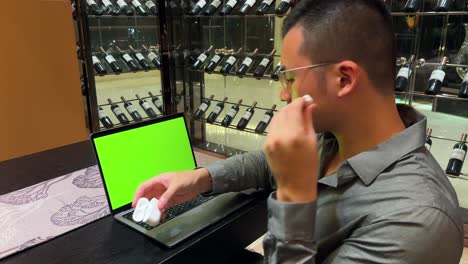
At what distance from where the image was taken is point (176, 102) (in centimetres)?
358

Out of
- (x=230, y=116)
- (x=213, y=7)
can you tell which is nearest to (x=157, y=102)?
(x=230, y=116)

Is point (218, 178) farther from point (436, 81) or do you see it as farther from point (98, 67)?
point (98, 67)

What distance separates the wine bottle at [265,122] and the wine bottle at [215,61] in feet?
1.99

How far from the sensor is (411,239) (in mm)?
637

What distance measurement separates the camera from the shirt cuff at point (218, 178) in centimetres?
108

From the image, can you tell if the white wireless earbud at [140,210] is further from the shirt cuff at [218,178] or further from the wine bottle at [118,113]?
the wine bottle at [118,113]

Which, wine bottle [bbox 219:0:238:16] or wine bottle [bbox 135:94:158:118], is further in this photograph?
wine bottle [bbox 135:94:158:118]

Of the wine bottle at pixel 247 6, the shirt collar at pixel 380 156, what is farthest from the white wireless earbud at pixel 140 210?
the wine bottle at pixel 247 6

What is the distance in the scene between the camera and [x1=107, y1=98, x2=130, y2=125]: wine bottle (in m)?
3.28

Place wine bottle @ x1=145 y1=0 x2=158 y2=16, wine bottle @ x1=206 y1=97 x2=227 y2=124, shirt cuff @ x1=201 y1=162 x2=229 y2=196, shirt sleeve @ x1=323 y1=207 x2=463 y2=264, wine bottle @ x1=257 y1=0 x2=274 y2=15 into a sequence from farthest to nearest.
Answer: wine bottle @ x1=206 y1=97 x2=227 y2=124 < wine bottle @ x1=145 y1=0 x2=158 y2=16 < wine bottle @ x1=257 y1=0 x2=274 y2=15 < shirt cuff @ x1=201 y1=162 x2=229 y2=196 < shirt sleeve @ x1=323 y1=207 x2=463 y2=264

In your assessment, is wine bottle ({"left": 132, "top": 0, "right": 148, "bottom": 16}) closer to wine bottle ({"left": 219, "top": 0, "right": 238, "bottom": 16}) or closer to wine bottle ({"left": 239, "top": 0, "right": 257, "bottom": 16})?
wine bottle ({"left": 219, "top": 0, "right": 238, "bottom": 16})

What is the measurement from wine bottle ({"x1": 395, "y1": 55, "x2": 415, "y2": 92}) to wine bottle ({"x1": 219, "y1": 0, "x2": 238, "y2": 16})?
4.46 feet

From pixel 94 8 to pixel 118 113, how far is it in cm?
86

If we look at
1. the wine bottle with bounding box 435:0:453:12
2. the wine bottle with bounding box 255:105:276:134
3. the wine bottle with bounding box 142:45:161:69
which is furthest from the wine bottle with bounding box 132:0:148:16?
the wine bottle with bounding box 435:0:453:12
